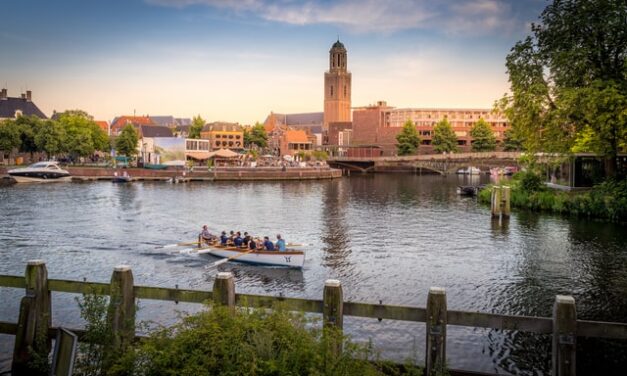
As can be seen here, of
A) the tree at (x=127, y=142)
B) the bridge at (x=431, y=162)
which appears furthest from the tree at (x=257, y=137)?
the tree at (x=127, y=142)

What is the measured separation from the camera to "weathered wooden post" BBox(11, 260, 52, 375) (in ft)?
43.2

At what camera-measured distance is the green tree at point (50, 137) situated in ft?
364

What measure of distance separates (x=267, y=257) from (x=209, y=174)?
79731 millimetres

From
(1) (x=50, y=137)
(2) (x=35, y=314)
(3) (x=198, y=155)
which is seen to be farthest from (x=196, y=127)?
(2) (x=35, y=314)

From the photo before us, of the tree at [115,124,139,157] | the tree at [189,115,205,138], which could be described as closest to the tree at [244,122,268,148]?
the tree at [189,115,205,138]

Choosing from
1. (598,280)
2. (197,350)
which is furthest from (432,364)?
(598,280)

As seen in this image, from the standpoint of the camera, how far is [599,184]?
51.2 metres

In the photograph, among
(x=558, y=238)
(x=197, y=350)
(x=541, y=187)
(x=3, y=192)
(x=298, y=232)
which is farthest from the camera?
(x=3, y=192)

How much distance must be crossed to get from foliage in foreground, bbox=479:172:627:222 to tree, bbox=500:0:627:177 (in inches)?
124

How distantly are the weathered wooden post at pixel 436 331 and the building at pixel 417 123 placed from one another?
6485 inches

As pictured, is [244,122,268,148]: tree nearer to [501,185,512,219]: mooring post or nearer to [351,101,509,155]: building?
[351,101,509,155]: building

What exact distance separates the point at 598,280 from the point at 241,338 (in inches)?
902

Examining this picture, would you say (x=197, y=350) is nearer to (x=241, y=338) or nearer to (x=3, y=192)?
(x=241, y=338)

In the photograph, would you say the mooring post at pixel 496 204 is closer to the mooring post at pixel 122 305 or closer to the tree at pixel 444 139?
the mooring post at pixel 122 305
